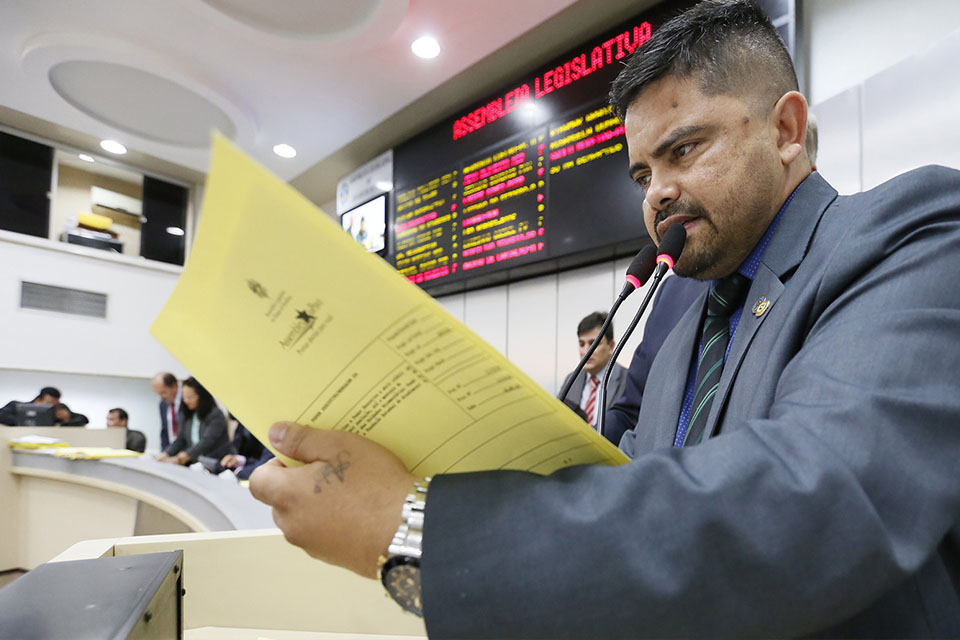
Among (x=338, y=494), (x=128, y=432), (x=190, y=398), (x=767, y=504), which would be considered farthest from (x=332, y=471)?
(x=128, y=432)

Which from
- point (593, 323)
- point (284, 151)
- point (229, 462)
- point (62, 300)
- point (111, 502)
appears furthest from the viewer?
point (62, 300)

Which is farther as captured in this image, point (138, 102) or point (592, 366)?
point (138, 102)

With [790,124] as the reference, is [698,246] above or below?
below

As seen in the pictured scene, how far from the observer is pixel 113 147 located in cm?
530

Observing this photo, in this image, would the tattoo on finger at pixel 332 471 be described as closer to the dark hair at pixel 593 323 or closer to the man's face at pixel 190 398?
the dark hair at pixel 593 323

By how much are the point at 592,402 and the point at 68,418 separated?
508 centimetres

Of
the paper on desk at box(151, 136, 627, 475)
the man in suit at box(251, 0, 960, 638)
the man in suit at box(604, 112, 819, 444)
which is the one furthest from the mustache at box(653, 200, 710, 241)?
the man in suit at box(604, 112, 819, 444)

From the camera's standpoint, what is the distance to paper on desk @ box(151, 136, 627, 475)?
0.39 metres

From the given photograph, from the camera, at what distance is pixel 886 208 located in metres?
0.58

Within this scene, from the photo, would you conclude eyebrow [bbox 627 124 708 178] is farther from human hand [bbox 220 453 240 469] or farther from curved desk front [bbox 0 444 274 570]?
human hand [bbox 220 453 240 469]

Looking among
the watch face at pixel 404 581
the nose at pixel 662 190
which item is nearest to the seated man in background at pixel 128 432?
the nose at pixel 662 190

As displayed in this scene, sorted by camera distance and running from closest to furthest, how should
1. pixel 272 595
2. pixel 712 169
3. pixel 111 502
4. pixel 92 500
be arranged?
pixel 712 169 → pixel 272 595 → pixel 111 502 → pixel 92 500

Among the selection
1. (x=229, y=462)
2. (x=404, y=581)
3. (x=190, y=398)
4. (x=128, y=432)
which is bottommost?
(x=128, y=432)

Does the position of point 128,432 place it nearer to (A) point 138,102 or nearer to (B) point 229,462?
(B) point 229,462
